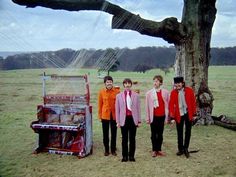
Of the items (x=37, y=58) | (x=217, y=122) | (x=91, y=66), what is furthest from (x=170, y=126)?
(x=37, y=58)

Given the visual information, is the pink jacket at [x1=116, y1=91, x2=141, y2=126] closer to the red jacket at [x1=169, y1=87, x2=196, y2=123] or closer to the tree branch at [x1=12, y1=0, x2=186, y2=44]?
the red jacket at [x1=169, y1=87, x2=196, y2=123]

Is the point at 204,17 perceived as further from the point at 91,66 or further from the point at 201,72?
the point at 91,66

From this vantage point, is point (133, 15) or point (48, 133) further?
point (133, 15)

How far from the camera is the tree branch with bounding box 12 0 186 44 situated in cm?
982

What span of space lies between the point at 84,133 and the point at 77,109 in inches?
21.5

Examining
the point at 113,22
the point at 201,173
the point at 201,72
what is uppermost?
the point at 113,22

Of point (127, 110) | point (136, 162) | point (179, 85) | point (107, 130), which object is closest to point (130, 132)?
point (127, 110)

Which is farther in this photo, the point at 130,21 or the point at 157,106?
the point at 130,21

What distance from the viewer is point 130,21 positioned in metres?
10.8

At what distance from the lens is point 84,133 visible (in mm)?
8148

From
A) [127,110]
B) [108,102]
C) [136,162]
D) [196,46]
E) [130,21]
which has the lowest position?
[136,162]

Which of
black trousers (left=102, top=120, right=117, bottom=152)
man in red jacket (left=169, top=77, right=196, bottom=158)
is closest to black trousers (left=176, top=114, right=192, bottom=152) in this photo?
man in red jacket (left=169, top=77, right=196, bottom=158)

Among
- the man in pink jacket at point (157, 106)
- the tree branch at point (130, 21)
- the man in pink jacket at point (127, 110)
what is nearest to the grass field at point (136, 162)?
the man in pink jacket at point (127, 110)

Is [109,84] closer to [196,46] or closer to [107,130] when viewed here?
[107,130]
